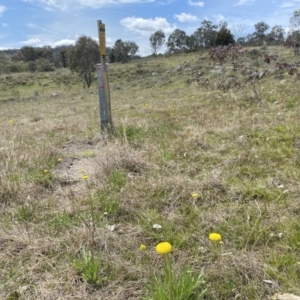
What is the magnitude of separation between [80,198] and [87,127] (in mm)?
3019

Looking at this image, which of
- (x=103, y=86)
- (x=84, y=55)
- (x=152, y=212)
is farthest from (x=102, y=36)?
(x=84, y=55)

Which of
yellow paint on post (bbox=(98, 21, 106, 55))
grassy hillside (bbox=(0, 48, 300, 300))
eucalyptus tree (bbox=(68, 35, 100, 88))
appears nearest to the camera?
grassy hillside (bbox=(0, 48, 300, 300))

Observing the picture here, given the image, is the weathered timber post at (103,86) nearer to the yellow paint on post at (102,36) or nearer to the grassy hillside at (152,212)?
the yellow paint on post at (102,36)

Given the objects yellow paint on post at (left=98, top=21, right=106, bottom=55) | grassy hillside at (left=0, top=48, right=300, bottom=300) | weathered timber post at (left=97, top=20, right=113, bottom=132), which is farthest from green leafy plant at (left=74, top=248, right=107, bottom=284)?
yellow paint on post at (left=98, top=21, right=106, bottom=55)

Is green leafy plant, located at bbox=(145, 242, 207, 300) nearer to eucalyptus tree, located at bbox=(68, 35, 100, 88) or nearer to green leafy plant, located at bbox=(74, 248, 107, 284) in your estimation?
green leafy plant, located at bbox=(74, 248, 107, 284)

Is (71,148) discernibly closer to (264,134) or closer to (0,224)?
(0,224)

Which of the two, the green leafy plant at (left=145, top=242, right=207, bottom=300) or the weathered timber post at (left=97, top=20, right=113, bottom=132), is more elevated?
the weathered timber post at (left=97, top=20, right=113, bottom=132)

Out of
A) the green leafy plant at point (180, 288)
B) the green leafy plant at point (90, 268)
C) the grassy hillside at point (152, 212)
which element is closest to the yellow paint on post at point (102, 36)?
the grassy hillside at point (152, 212)

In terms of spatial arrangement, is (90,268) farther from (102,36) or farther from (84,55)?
(84,55)

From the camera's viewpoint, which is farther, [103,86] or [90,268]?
[103,86]

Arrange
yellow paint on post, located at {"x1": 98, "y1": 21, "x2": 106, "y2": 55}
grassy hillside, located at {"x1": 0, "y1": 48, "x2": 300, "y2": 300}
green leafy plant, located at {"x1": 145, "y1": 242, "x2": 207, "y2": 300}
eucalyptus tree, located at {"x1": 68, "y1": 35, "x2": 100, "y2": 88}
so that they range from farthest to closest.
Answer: eucalyptus tree, located at {"x1": 68, "y1": 35, "x2": 100, "y2": 88}, yellow paint on post, located at {"x1": 98, "y1": 21, "x2": 106, "y2": 55}, grassy hillside, located at {"x1": 0, "y1": 48, "x2": 300, "y2": 300}, green leafy plant, located at {"x1": 145, "y1": 242, "x2": 207, "y2": 300}

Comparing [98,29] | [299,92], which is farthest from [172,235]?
[299,92]

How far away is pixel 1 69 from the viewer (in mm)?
45312

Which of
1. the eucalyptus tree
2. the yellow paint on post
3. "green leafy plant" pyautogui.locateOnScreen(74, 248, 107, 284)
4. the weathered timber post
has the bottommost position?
"green leafy plant" pyautogui.locateOnScreen(74, 248, 107, 284)
